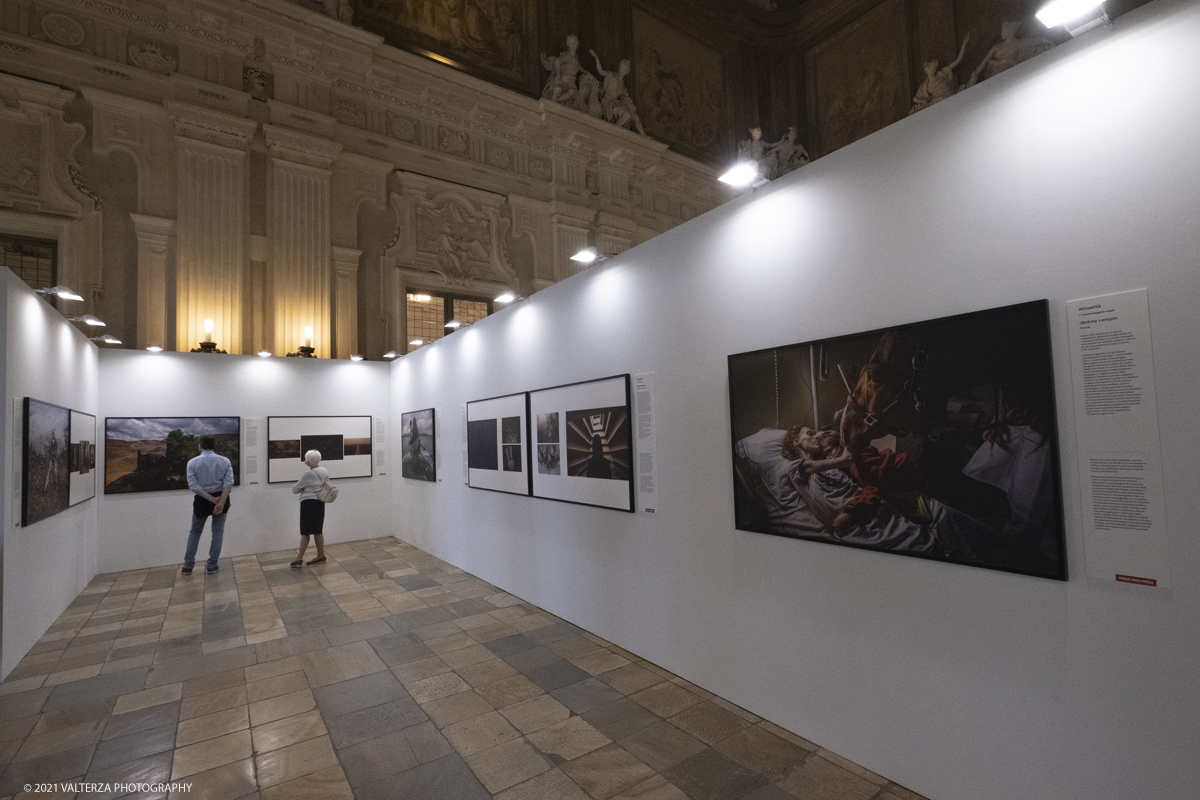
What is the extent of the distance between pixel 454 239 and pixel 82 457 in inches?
372

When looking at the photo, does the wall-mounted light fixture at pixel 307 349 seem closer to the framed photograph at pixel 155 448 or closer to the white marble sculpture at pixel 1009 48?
the framed photograph at pixel 155 448

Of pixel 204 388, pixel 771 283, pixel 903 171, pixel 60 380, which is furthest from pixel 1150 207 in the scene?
pixel 204 388

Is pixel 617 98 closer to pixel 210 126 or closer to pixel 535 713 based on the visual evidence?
pixel 210 126

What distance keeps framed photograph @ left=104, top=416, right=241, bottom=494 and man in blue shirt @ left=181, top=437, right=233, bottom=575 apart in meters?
1.13

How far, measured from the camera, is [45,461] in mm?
6133

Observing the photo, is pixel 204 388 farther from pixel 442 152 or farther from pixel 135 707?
pixel 442 152

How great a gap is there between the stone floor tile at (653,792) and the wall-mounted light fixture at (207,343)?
11.0m

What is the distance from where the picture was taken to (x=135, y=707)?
15.1ft

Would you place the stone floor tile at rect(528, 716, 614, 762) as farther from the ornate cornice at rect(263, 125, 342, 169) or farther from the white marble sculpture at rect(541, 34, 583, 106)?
the white marble sculpture at rect(541, 34, 583, 106)

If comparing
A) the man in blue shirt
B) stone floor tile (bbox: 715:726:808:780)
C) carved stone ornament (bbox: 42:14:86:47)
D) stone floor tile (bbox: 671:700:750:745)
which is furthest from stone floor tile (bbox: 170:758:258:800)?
carved stone ornament (bbox: 42:14:86:47)

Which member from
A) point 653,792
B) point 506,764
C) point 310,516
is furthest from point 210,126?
point 653,792

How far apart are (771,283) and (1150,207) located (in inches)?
75.5

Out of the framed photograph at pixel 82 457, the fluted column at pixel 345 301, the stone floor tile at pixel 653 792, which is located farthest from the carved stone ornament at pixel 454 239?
the stone floor tile at pixel 653 792

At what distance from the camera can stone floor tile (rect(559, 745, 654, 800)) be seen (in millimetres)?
3350
